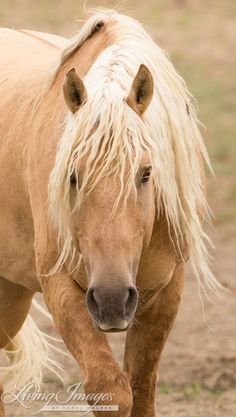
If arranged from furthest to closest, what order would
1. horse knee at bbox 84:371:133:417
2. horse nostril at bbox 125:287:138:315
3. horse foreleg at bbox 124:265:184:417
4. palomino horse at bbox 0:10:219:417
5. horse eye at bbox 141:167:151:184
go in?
horse foreleg at bbox 124:265:184:417 → horse knee at bbox 84:371:133:417 → horse eye at bbox 141:167:151:184 → palomino horse at bbox 0:10:219:417 → horse nostril at bbox 125:287:138:315

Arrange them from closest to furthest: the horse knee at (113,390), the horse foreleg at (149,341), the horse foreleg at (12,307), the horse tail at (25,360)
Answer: the horse knee at (113,390)
the horse foreleg at (149,341)
the horse foreleg at (12,307)
the horse tail at (25,360)

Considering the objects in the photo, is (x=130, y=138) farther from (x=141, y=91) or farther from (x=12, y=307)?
(x=12, y=307)

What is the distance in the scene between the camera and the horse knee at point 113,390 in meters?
4.38

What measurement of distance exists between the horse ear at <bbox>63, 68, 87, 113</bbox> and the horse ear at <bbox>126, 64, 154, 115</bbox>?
0.17m

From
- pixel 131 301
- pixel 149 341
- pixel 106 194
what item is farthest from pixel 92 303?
pixel 149 341

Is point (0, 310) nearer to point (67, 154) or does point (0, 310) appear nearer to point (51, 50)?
point (51, 50)

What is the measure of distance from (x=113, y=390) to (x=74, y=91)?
109 centimetres

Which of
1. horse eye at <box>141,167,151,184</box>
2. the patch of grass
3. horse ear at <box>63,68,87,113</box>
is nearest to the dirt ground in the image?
the patch of grass

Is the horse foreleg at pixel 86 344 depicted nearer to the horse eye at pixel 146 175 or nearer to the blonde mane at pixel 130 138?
the blonde mane at pixel 130 138

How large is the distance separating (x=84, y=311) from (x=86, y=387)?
30 cm

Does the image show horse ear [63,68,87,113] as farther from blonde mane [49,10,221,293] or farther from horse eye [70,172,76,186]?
horse eye [70,172,76,186]

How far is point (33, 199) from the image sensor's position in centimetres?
491

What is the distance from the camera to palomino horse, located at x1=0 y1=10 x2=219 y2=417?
163 inches

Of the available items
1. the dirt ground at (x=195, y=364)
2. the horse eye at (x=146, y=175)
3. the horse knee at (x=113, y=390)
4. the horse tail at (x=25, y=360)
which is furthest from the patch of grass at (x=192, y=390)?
the horse eye at (x=146, y=175)
